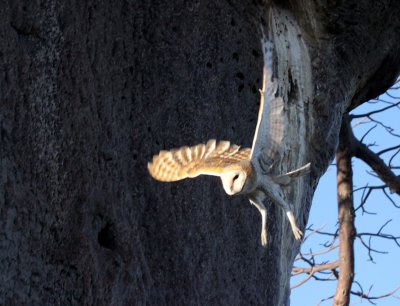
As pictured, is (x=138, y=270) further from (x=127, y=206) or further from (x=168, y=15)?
(x=168, y=15)

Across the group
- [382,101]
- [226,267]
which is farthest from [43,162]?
[382,101]

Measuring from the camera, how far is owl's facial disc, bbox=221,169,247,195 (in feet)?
9.47

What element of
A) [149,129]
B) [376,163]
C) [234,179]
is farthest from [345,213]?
[234,179]

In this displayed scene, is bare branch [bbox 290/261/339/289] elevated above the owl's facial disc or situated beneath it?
elevated above

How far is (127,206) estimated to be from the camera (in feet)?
10.4

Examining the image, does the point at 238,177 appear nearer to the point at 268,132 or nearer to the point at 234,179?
the point at 234,179

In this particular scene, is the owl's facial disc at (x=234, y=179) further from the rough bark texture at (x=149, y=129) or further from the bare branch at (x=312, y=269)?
the bare branch at (x=312, y=269)

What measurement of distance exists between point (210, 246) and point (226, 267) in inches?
3.5

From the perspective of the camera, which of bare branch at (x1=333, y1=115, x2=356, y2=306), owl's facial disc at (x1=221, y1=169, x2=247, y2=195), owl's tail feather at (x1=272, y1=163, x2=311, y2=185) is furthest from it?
bare branch at (x1=333, y1=115, x2=356, y2=306)

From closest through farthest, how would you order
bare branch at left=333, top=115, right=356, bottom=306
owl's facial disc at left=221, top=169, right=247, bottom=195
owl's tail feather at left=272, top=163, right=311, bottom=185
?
owl's facial disc at left=221, top=169, right=247, bottom=195 < owl's tail feather at left=272, top=163, right=311, bottom=185 < bare branch at left=333, top=115, right=356, bottom=306

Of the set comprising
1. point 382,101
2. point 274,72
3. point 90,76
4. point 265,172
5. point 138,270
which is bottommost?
point 138,270

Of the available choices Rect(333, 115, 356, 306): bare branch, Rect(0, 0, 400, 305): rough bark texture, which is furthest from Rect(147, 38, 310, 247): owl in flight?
Rect(333, 115, 356, 306): bare branch

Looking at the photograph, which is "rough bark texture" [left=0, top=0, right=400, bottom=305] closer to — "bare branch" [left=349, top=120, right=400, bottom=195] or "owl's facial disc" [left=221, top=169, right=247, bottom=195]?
"owl's facial disc" [left=221, top=169, right=247, bottom=195]

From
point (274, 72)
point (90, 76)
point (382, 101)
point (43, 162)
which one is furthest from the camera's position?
point (382, 101)
